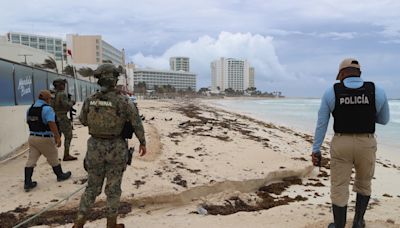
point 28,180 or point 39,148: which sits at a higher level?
point 39,148

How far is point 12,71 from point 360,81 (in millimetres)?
8129

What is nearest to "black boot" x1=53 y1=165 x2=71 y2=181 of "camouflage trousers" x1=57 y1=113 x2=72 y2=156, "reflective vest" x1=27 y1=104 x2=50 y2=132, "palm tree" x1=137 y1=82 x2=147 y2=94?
"reflective vest" x1=27 y1=104 x2=50 y2=132

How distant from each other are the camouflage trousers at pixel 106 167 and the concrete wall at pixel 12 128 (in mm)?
4871

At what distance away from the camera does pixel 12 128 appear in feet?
29.4

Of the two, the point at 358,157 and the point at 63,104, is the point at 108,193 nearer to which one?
the point at 358,157

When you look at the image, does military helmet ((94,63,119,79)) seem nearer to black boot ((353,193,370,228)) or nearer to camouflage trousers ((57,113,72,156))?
black boot ((353,193,370,228))

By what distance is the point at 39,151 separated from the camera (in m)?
6.09

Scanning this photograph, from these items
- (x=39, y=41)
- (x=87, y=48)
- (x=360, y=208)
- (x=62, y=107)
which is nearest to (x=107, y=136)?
(x=360, y=208)

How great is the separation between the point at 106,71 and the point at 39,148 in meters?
2.60

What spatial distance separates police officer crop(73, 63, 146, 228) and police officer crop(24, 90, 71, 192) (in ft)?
6.47

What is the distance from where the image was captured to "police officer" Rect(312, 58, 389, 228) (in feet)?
12.5

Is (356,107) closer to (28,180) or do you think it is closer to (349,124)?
(349,124)

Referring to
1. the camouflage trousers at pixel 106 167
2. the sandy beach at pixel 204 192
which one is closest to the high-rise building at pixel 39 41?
the sandy beach at pixel 204 192

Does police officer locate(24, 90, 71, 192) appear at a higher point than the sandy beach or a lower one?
higher
